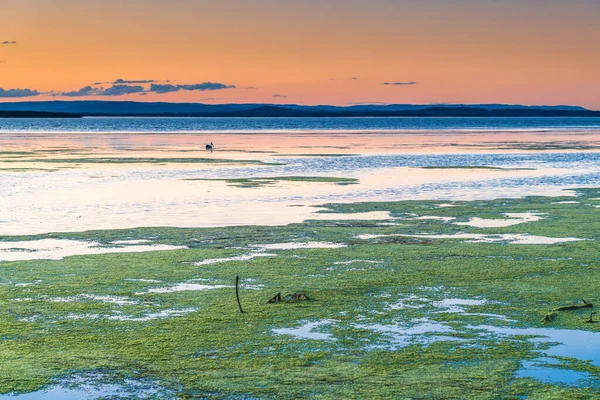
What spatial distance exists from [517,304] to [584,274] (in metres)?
2.82

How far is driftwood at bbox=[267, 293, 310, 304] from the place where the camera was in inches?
493

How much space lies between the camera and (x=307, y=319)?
11.5 m

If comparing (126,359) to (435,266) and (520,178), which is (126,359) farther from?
(520,178)

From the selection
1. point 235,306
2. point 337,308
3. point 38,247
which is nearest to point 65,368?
point 235,306

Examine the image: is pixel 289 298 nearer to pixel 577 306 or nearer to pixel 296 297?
pixel 296 297

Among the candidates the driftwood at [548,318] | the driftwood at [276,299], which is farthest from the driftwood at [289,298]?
the driftwood at [548,318]

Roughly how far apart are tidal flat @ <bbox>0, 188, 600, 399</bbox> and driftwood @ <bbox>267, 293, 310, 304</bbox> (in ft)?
0.52

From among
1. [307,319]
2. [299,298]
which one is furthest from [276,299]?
[307,319]

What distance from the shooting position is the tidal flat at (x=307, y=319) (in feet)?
29.2

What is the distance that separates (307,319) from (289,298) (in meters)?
1.21

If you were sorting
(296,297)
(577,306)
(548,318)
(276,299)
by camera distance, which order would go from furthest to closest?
(296,297)
(276,299)
(577,306)
(548,318)

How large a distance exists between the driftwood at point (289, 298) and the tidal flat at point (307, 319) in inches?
6.3

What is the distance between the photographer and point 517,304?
12344 millimetres

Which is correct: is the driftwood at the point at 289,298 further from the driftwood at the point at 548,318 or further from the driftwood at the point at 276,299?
the driftwood at the point at 548,318
